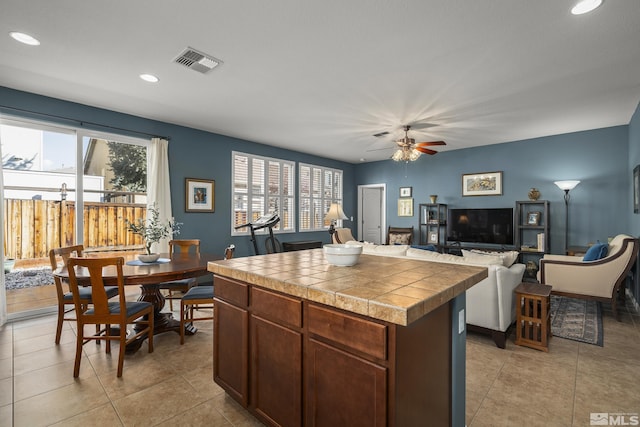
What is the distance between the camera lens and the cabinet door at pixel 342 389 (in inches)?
44.6

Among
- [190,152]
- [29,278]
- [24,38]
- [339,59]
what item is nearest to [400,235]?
[190,152]

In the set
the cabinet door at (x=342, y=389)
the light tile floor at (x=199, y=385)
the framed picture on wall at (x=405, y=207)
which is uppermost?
the framed picture on wall at (x=405, y=207)

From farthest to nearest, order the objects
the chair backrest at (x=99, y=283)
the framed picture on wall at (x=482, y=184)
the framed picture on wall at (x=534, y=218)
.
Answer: the framed picture on wall at (x=482, y=184) < the framed picture on wall at (x=534, y=218) < the chair backrest at (x=99, y=283)

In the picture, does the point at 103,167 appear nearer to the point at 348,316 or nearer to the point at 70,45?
the point at 70,45

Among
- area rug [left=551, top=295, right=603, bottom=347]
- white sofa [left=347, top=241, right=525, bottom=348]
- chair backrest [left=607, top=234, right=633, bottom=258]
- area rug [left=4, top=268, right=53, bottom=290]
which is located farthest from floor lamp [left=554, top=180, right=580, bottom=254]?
area rug [left=4, top=268, right=53, bottom=290]

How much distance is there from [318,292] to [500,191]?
6116mm

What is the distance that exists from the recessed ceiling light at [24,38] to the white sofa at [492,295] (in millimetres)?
3879

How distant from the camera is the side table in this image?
108 inches

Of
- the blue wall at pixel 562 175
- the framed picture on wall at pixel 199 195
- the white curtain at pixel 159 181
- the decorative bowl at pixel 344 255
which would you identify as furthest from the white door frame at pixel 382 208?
the decorative bowl at pixel 344 255

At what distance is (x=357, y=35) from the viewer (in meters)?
2.42

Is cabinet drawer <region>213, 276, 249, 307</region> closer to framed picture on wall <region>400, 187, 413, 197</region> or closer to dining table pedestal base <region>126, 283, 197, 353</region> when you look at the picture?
dining table pedestal base <region>126, 283, 197, 353</region>

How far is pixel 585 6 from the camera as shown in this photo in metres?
2.05

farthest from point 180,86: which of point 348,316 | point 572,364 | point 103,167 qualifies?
point 572,364

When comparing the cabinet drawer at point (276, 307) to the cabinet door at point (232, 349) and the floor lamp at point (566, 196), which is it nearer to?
the cabinet door at point (232, 349)
